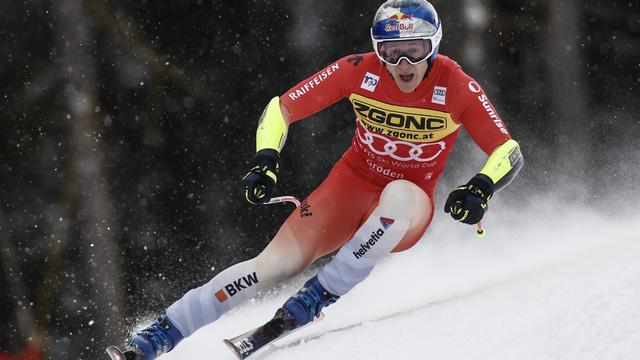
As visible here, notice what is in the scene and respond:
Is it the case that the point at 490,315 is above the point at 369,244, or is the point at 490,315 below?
below

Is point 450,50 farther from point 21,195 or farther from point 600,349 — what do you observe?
point 600,349

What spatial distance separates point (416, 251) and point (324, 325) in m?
2.31

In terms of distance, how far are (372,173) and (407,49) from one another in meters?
0.85

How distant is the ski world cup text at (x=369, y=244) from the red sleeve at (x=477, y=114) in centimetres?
70

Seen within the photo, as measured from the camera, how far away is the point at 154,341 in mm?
4238

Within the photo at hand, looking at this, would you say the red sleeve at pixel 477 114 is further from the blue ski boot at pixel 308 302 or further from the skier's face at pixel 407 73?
the blue ski boot at pixel 308 302

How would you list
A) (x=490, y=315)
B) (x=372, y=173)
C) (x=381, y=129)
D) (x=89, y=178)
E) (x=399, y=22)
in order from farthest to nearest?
(x=89, y=178) → (x=372, y=173) → (x=381, y=129) → (x=490, y=315) → (x=399, y=22)

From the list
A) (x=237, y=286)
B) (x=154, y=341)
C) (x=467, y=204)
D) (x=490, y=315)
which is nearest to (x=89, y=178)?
(x=154, y=341)

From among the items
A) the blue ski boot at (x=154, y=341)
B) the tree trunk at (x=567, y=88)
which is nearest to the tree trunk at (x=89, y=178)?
the blue ski boot at (x=154, y=341)

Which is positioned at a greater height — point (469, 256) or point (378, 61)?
point (378, 61)

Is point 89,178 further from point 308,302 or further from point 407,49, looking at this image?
point 407,49

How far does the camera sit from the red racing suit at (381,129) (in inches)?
167

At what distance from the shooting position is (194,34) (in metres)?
8.56

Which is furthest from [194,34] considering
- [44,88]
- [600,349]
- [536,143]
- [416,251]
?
[600,349]
